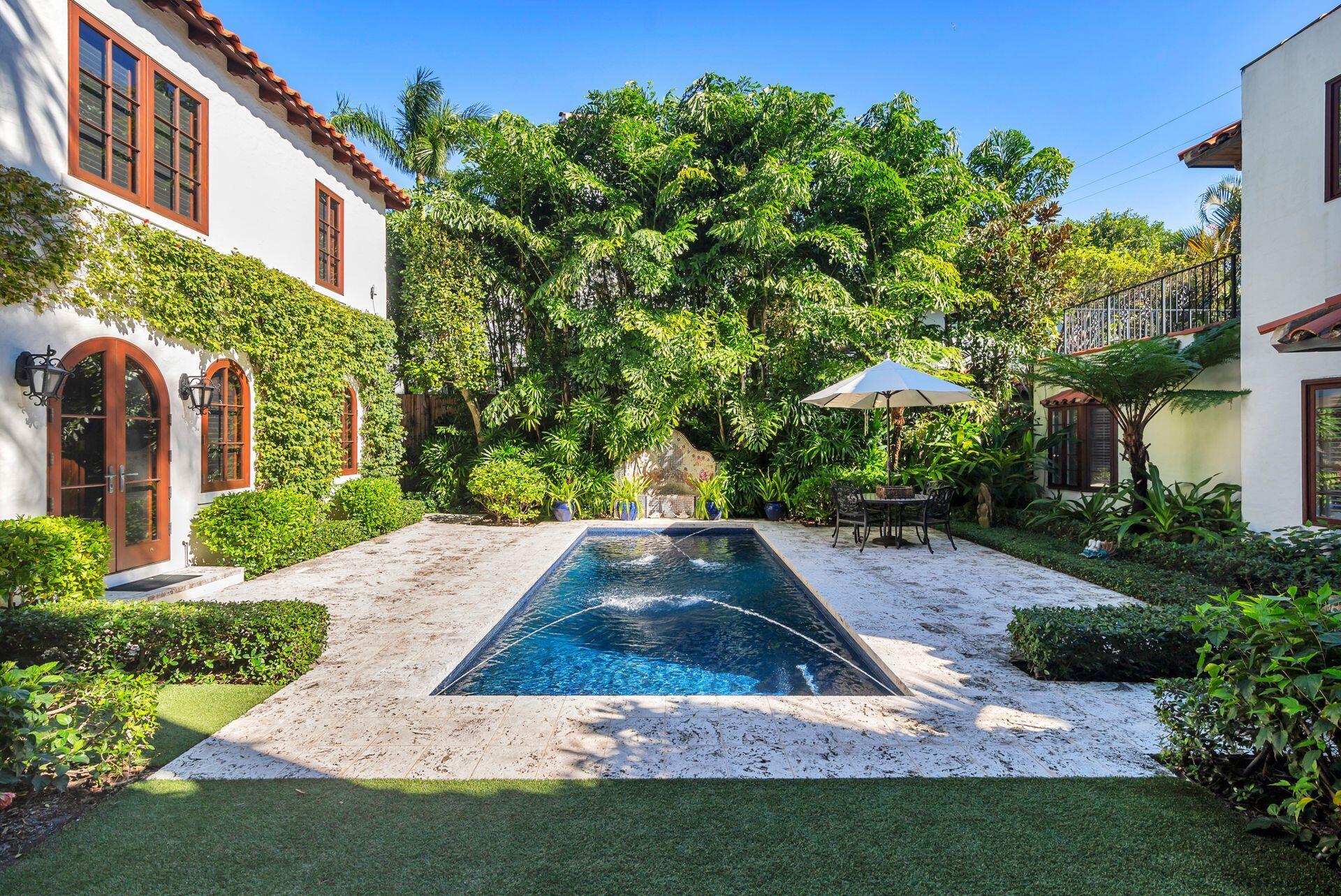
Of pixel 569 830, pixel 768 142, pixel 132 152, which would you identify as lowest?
pixel 569 830

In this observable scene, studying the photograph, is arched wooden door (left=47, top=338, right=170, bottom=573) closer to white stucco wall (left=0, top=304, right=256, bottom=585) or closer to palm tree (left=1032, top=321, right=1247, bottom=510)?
white stucco wall (left=0, top=304, right=256, bottom=585)

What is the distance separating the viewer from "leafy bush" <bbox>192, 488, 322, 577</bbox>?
24.3ft

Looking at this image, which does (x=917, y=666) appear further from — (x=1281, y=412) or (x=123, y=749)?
(x=1281, y=412)

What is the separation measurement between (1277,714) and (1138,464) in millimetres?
7312

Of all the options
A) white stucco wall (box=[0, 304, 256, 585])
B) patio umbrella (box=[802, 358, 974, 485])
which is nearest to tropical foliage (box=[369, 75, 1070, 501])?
patio umbrella (box=[802, 358, 974, 485])

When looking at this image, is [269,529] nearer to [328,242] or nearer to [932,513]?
[328,242]

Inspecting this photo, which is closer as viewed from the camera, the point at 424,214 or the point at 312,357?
the point at 312,357

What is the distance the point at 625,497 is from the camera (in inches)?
519

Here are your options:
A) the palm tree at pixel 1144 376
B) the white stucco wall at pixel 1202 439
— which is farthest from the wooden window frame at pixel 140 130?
the white stucco wall at pixel 1202 439

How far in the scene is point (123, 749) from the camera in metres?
3.07

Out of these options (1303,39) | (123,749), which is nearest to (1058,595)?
(1303,39)

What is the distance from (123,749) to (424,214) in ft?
36.5

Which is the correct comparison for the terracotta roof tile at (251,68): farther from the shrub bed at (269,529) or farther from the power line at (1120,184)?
the power line at (1120,184)

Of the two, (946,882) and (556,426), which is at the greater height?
(556,426)
